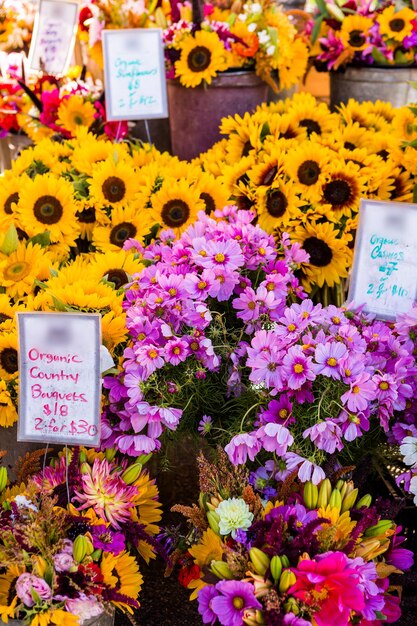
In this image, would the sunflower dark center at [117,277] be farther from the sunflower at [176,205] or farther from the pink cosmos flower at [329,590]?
the pink cosmos flower at [329,590]

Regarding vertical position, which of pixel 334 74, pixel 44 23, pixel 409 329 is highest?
pixel 44 23

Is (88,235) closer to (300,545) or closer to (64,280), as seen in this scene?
(64,280)

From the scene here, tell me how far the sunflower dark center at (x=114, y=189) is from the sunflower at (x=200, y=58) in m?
0.50

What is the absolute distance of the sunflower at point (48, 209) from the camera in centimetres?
170

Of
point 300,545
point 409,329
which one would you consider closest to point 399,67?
point 409,329

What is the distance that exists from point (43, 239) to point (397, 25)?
3.91 feet

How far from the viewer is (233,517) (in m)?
1.01

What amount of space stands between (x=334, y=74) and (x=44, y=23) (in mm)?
908

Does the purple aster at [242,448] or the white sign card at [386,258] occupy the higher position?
the white sign card at [386,258]

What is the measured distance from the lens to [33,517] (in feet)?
3.35

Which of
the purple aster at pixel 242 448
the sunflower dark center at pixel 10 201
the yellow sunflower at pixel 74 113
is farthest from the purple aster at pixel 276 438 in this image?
the yellow sunflower at pixel 74 113

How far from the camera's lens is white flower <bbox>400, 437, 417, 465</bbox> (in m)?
1.17

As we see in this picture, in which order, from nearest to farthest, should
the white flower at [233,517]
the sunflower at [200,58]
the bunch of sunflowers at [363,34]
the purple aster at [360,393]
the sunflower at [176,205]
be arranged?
the white flower at [233,517], the purple aster at [360,393], the sunflower at [176,205], the sunflower at [200,58], the bunch of sunflowers at [363,34]

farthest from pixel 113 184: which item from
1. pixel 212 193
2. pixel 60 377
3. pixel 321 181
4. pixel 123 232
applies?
pixel 60 377
